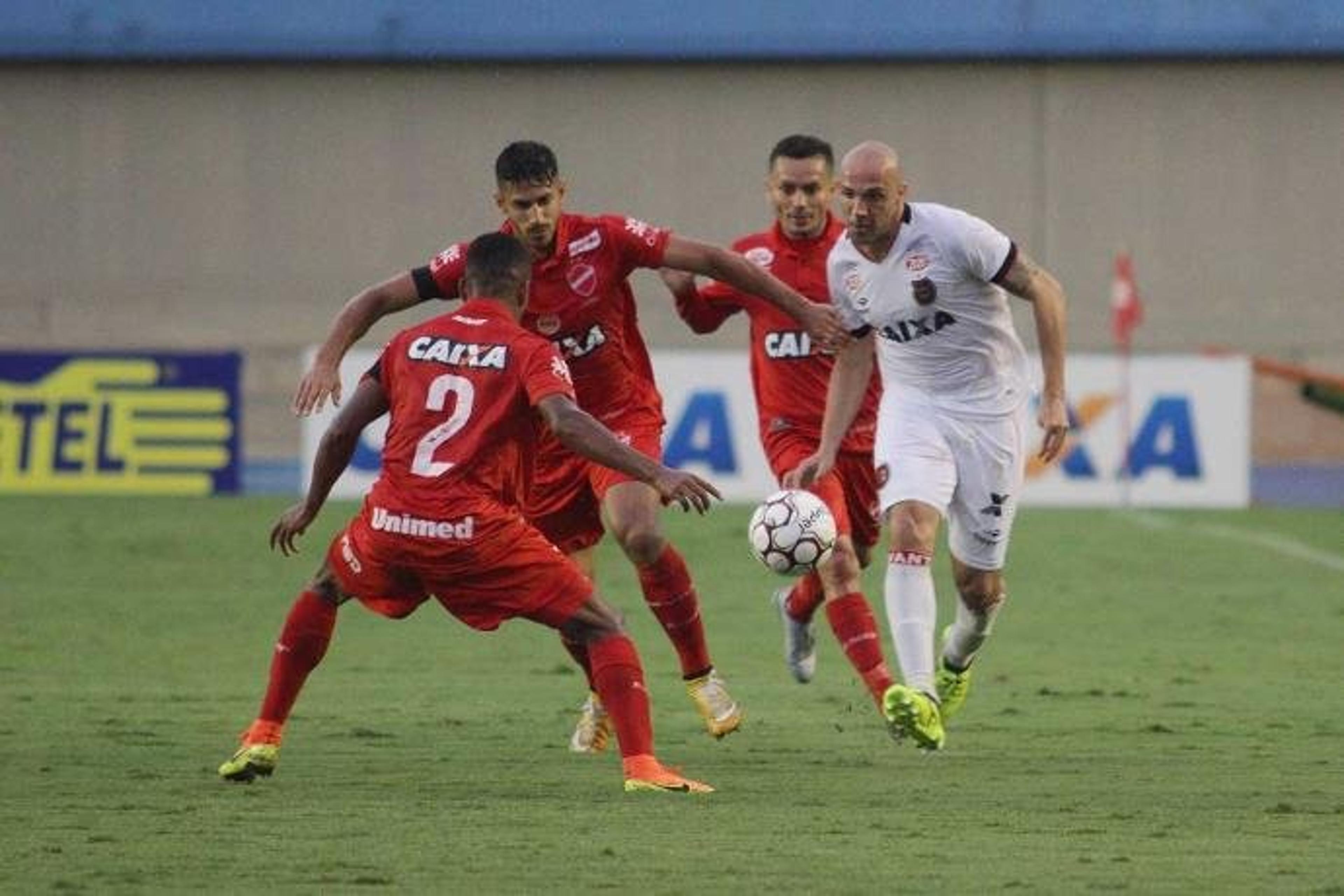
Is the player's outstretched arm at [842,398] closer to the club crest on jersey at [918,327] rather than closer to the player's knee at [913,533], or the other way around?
the club crest on jersey at [918,327]

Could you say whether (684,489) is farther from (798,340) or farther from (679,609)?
(798,340)

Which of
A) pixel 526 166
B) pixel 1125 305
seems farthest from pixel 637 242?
pixel 1125 305

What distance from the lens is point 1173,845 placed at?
8.23 m

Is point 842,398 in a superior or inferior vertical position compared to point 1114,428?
superior

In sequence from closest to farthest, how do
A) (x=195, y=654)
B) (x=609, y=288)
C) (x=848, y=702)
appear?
1. (x=609, y=288)
2. (x=848, y=702)
3. (x=195, y=654)

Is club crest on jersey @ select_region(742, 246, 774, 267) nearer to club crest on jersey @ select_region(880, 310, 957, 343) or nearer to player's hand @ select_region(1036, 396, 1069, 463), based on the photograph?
club crest on jersey @ select_region(880, 310, 957, 343)

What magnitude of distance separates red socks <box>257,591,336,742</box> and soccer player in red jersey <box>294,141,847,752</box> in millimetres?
774

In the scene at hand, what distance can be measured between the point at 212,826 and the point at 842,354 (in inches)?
143

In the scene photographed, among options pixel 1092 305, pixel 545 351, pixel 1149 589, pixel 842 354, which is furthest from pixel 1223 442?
pixel 545 351

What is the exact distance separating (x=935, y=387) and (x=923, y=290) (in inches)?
17.6

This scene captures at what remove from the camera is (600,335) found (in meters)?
11.1

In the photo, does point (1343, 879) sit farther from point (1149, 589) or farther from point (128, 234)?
point (128, 234)

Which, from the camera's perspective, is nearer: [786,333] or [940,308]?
[940,308]

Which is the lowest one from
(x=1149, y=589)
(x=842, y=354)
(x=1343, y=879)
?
(x=1149, y=589)
